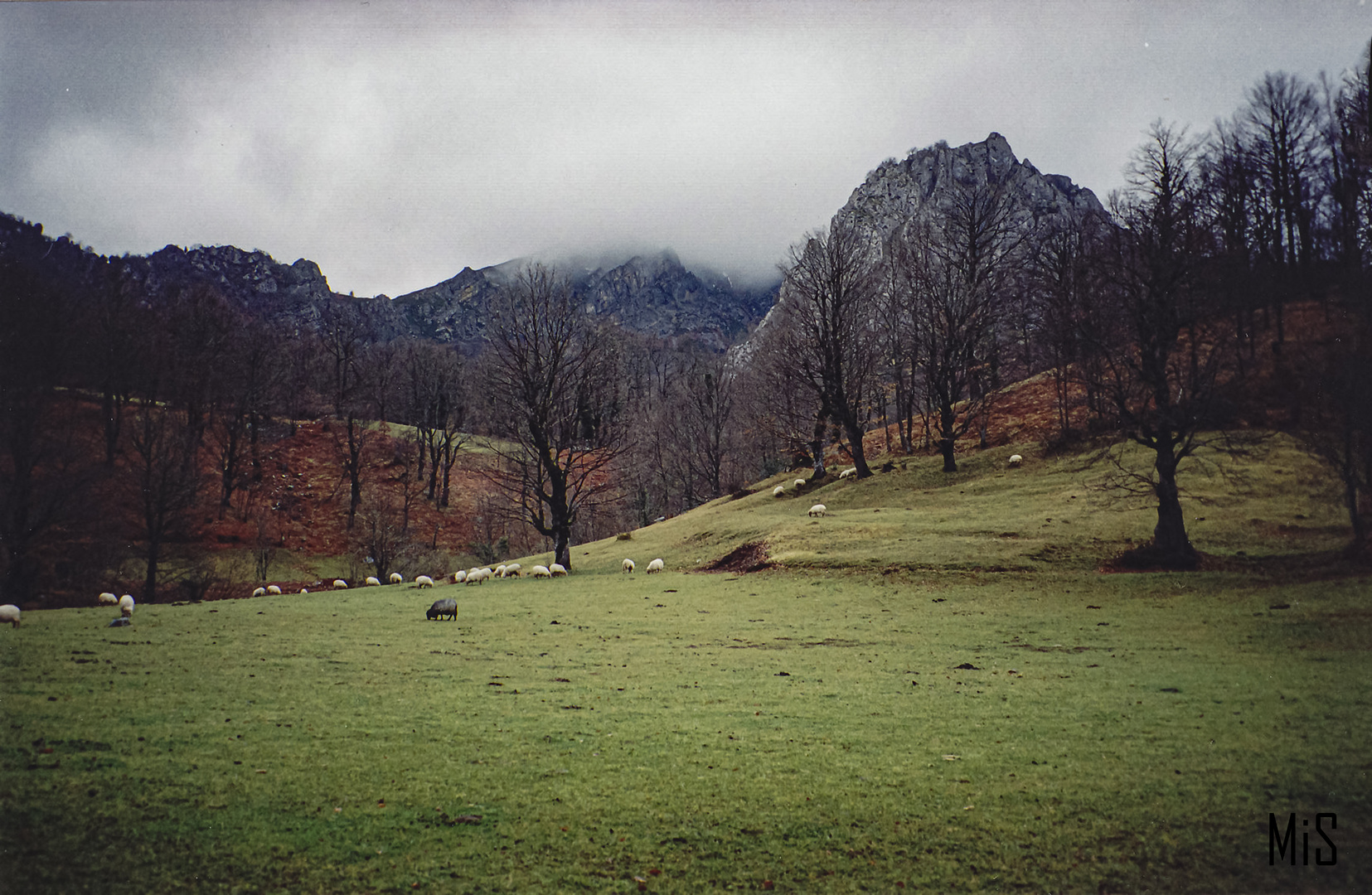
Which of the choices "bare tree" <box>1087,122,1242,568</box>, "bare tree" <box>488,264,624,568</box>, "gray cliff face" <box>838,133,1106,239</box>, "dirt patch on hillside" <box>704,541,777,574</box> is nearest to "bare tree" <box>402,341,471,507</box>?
"bare tree" <box>488,264,624,568</box>

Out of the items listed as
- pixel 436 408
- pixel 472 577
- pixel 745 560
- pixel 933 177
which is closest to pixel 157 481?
pixel 472 577

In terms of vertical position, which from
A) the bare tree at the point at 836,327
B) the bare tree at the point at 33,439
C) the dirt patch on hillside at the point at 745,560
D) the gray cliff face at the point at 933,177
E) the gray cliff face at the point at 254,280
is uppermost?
the gray cliff face at the point at 933,177

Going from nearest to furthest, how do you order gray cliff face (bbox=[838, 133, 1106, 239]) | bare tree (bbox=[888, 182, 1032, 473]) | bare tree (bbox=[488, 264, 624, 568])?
bare tree (bbox=[488, 264, 624, 568]) < bare tree (bbox=[888, 182, 1032, 473]) < gray cliff face (bbox=[838, 133, 1106, 239])

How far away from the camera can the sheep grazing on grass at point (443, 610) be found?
18.6m

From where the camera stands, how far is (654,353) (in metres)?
137

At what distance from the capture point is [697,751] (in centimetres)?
798

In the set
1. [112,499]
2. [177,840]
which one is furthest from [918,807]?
[112,499]

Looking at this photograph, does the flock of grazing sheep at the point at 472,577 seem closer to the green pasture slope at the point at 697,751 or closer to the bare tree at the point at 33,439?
the green pasture slope at the point at 697,751

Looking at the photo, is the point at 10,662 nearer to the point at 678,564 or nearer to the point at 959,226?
the point at 678,564

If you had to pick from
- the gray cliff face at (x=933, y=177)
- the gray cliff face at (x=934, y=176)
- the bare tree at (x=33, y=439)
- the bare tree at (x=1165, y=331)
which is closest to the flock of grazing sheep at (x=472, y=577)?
the bare tree at (x=33, y=439)

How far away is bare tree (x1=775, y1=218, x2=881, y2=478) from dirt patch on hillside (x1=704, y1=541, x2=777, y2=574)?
14.1 meters

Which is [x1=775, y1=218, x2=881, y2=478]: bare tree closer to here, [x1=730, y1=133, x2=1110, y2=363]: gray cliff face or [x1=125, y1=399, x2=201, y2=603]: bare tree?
[x1=125, y1=399, x2=201, y2=603]: bare tree

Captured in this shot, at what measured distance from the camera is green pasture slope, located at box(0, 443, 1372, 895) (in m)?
5.35

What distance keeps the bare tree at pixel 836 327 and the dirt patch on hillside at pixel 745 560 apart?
46.4 ft
